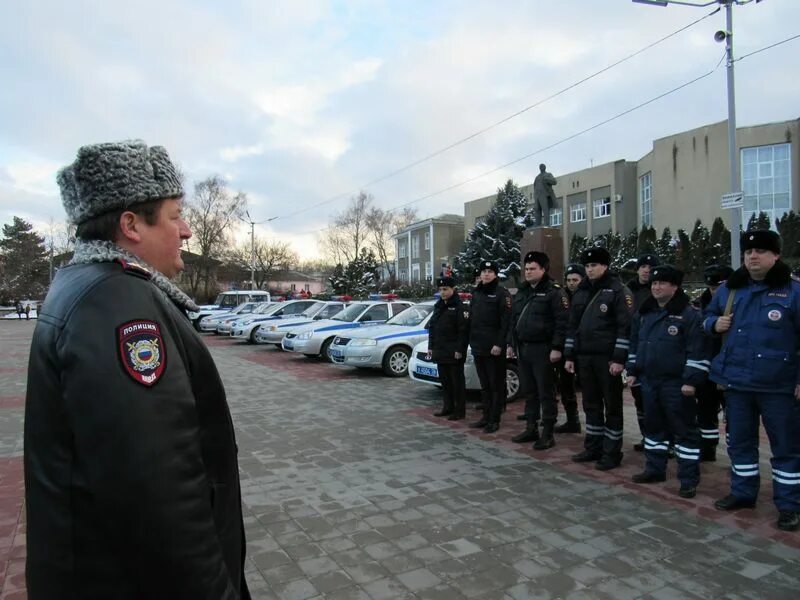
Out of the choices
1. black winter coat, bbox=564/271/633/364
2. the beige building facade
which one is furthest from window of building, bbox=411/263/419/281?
black winter coat, bbox=564/271/633/364

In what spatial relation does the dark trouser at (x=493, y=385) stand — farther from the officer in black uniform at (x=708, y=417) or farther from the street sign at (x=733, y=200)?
the street sign at (x=733, y=200)

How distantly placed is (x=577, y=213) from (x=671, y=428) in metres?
48.7

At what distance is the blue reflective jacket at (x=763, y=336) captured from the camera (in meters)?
4.23

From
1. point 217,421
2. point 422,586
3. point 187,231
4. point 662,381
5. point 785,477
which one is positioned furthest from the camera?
point 662,381

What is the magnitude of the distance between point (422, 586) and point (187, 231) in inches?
102

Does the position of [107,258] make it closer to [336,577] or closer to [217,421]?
[217,421]

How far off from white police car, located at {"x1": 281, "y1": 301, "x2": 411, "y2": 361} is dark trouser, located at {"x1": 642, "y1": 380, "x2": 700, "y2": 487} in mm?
9950

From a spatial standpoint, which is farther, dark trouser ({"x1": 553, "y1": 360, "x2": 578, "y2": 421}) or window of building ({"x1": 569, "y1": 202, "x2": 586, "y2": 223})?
window of building ({"x1": 569, "y1": 202, "x2": 586, "y2": 223})

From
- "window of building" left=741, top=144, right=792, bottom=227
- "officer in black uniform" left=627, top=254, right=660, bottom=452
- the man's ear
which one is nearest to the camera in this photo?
the man's ear

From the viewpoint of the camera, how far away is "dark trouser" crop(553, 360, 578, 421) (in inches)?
287

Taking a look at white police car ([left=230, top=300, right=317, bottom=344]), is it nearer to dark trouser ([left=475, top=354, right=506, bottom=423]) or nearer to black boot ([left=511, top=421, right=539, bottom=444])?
dark trouser ([left=475, top=354, right=506, bottom=423])

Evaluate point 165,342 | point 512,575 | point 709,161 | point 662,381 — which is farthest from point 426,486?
point 709,161

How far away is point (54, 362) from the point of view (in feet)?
4.10

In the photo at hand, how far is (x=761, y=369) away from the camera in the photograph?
14.1 ft
